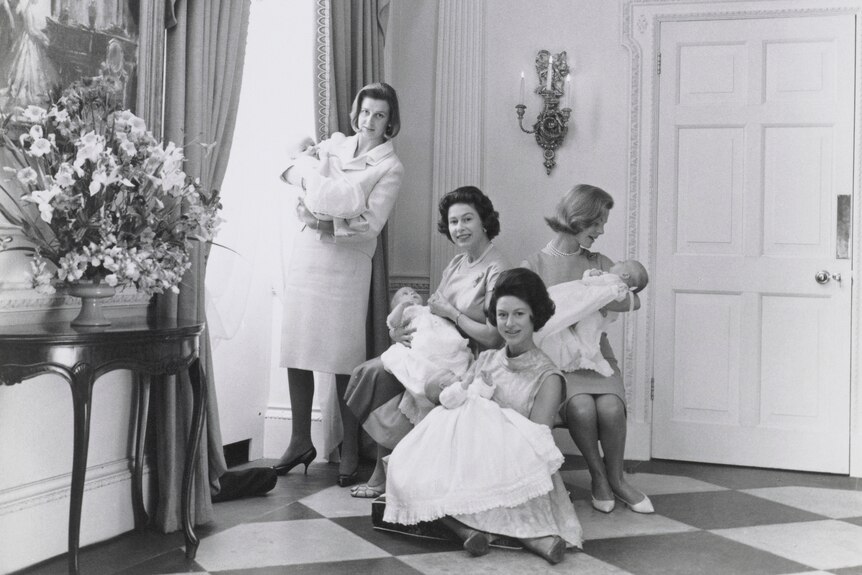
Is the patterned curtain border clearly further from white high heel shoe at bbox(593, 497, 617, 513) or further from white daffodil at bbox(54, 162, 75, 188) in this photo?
white high heel shoe at bbox(593, 497, 617, 513)

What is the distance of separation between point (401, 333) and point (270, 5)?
5.98 feet

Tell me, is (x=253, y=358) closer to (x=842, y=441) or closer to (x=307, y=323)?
(x=307, y=323)

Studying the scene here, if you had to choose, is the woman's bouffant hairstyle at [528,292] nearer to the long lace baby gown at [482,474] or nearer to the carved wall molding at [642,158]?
the long lace baby gown at [482,474]

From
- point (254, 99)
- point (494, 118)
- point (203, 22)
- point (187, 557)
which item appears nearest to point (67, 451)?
point (187, 557)

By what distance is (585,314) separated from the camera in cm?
357

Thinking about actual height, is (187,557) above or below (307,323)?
below

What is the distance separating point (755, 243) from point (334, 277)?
2099 millimetres

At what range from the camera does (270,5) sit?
4.30 meters

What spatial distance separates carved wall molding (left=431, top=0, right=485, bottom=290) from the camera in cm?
467

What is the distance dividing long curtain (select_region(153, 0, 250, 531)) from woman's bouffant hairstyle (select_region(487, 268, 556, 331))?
1.08 m

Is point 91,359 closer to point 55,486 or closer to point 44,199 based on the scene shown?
point 44,199

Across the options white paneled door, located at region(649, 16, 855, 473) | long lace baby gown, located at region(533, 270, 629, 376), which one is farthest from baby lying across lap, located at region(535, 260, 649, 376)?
white paneled door, located at region(649, 16, 855, 473)

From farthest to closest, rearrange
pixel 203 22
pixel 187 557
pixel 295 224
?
1. pixel 295 224
2. pixel 203 22
3. pixel 187 557

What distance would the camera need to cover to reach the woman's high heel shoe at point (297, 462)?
393cm
